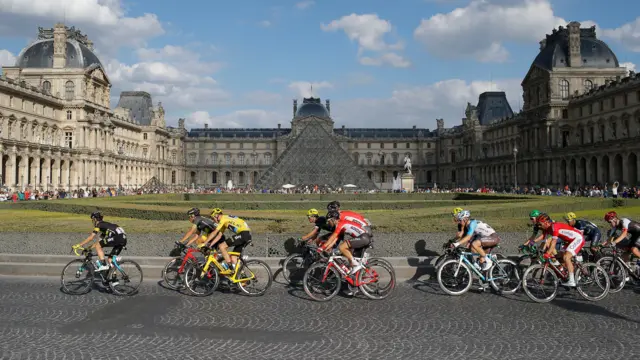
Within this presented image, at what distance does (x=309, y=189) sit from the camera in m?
50.9

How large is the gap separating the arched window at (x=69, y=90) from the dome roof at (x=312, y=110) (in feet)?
157

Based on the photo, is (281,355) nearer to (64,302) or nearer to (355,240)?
(355,240)

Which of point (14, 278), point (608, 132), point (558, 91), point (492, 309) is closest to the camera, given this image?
point (492, 309)

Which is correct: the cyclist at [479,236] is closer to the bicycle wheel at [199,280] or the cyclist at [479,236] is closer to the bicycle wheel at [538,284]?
the bicycle wheel at [538,284]

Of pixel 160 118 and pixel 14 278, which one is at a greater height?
pixel 160 118

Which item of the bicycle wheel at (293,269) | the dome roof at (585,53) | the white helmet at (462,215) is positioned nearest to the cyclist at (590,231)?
the white helmet at (462,215)

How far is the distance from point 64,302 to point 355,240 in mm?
4682

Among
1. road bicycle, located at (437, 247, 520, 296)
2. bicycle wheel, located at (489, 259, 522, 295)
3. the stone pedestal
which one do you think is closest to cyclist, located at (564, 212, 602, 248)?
bicycle wheel, located at (489, 259, 522, 295)

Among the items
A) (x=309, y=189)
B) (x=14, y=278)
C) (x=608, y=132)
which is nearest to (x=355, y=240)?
(x=14, y=278)

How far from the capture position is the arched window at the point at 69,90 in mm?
57406

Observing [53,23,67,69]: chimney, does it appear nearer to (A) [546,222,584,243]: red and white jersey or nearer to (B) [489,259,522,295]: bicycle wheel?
(B) [489,259,522,295]: bicycle wheel

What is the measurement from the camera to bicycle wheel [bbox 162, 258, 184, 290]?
30.1 feet

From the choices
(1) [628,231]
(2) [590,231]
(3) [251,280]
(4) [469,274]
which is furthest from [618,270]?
(3) [251,280]

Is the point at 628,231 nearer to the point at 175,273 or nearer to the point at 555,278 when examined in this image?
the point at 555,278
